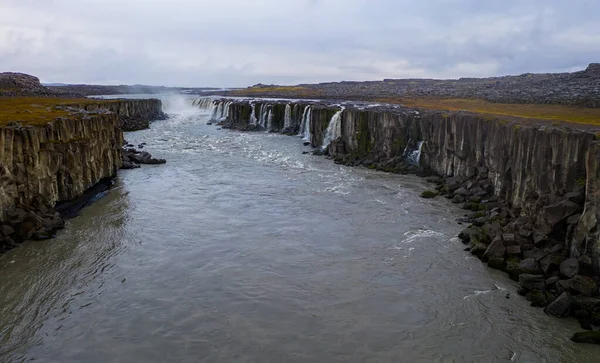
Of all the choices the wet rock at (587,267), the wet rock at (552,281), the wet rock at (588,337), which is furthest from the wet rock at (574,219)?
the wet rock at (588,337)

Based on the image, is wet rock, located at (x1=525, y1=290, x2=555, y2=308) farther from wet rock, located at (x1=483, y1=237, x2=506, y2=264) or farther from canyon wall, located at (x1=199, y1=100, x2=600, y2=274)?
wet rock, located at (x1=483, y1=237, x2=506, y2=264)

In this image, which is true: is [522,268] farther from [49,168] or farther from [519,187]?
[49,168]

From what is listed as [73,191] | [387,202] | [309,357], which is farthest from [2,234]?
[387,202]

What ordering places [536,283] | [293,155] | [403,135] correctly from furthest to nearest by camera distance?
[293,155] < [403,135] < [536,283]

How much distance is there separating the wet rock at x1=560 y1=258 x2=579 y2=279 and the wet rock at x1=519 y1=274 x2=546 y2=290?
0.74 metres

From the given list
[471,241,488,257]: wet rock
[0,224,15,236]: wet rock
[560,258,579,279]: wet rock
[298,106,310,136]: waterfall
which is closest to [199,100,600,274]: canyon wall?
[471,241,488,257]: wet rock

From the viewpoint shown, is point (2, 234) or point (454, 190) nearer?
point (2, 234)

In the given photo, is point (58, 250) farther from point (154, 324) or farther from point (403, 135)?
point (403, 135)

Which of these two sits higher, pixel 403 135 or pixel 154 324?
pixel 403 135

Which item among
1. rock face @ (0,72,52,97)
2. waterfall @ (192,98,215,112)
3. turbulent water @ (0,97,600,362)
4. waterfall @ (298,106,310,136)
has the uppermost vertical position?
rock face @ (0,72,52,97)

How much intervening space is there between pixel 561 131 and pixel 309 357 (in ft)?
52.9

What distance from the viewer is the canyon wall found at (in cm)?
1884

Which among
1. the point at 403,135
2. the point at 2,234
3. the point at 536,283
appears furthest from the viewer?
the point at 403,135

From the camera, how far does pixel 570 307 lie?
15570 mm
